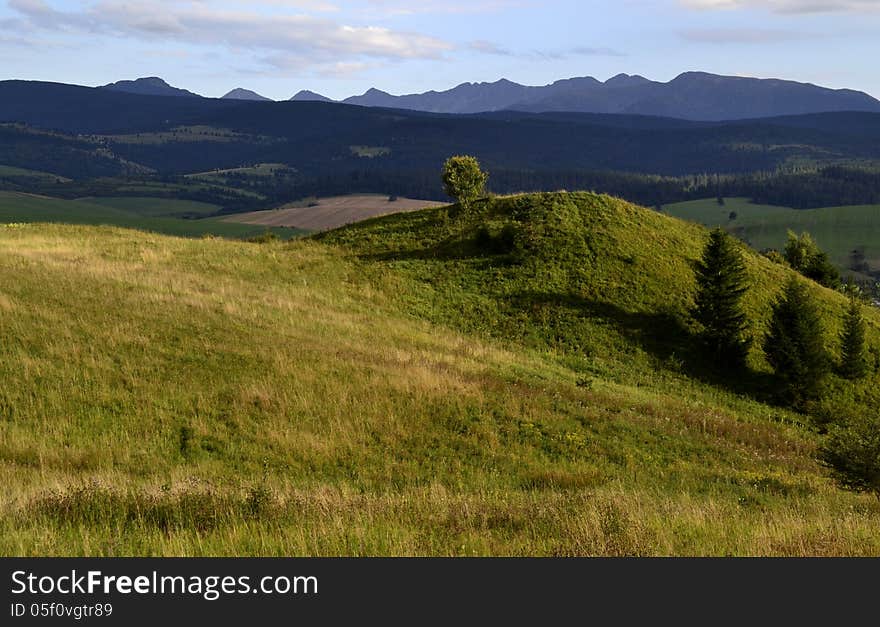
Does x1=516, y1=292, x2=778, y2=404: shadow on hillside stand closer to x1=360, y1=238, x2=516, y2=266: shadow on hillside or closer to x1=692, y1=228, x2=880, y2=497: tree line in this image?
x1=692, y1=228, x2=880, y2=497: tree line

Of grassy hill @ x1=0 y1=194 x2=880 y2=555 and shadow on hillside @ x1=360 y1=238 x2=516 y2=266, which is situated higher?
shadow on hillside @ x1=360 y1=238 x2=516 y2=266

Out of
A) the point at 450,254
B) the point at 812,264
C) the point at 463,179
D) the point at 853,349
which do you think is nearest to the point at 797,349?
the point at 853,349

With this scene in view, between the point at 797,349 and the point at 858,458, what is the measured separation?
21.3 meters

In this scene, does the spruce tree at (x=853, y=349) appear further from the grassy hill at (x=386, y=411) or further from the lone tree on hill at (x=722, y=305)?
the lone tree on hill at (x=722, y=305)

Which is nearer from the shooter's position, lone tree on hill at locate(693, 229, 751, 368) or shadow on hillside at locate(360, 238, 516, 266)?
lone tree on hill at locate(693, 229, 751, 368)

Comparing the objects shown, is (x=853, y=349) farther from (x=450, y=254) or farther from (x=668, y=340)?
(x=450, y=254)

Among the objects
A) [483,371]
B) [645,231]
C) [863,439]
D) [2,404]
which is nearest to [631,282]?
[645,231]

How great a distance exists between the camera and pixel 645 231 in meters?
49.4

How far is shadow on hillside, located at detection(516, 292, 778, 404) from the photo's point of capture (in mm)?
34031

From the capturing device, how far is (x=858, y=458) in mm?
14867

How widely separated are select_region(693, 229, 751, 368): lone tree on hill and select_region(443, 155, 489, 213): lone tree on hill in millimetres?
20752

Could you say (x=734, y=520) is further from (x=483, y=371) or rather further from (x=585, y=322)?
(x=585, y=322)

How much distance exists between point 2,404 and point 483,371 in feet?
51.3

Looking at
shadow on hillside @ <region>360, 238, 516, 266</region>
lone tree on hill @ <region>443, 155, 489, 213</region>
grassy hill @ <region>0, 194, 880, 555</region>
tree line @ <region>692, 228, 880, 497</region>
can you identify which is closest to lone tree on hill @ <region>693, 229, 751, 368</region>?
tree line @ <region>692, 228, 880, 497</region>
